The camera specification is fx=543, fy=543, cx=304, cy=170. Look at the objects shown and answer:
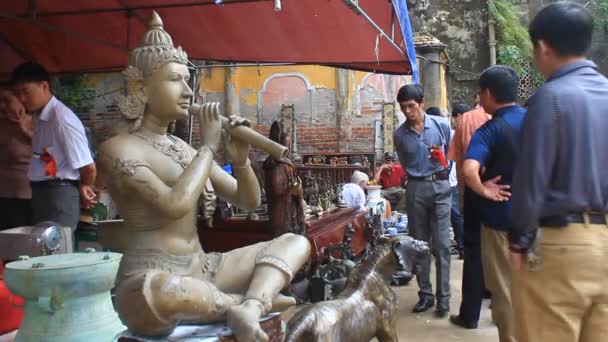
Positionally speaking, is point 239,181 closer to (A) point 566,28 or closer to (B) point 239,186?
(B) point 239,186

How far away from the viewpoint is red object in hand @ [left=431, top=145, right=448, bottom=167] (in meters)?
4.20

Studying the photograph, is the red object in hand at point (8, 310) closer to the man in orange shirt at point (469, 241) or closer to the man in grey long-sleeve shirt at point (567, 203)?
the man in grey long-sleeve shirt at point (567, 203)

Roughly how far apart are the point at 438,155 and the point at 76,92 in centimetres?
703

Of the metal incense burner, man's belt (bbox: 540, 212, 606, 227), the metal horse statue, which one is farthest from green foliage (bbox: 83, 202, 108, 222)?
man's belt (bbox: 540, 212, 606, 227)

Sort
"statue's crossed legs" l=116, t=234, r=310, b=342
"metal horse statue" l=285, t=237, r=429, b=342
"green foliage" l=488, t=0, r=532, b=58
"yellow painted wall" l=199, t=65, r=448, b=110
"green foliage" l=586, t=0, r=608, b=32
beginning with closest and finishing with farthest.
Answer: "statue's crossed legs" l=116, t=234, r=310, b=342, "metal horse statue" l=285, t=237, r=429, b=342, "yellow painted wall" l=199, t=65, r=448, b=110, "green foliage" l=488, t=0, r=532, b=58, "green foliage" l=586, t=0, r=608, b=32

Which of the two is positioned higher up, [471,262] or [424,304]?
[471,262]

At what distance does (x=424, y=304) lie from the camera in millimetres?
4293

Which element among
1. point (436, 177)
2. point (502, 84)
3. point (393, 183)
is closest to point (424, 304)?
point (436, 177)

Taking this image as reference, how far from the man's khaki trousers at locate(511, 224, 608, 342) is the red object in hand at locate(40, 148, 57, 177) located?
246 cm

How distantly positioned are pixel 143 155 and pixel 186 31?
129 inches

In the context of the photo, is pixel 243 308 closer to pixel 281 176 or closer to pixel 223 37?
pixel 281 176

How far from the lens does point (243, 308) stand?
5.93 ft

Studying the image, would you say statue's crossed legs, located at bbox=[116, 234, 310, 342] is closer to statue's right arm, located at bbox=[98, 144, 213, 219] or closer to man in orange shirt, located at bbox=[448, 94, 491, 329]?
statue's right arm, located at bbox=[98, 144, 213, 219]

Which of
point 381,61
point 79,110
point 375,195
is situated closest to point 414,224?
point 381,61
